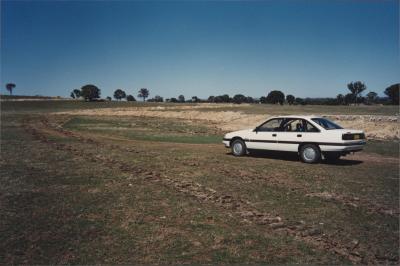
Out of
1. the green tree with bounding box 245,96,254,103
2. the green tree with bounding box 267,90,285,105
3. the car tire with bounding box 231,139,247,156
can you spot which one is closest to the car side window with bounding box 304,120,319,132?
the car tire with bounding box 231,139,247,156

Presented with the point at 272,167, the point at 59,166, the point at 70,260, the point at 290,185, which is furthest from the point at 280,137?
the point at 70,260

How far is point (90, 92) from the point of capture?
127 m

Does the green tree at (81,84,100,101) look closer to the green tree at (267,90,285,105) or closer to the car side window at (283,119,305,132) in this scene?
the green tree at (267,90,285,105)

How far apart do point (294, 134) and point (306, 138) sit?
478 mm

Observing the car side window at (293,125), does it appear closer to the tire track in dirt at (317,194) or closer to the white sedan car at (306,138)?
the white sedan car at (306,138)

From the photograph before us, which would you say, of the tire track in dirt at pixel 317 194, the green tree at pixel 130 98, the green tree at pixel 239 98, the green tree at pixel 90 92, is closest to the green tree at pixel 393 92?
the green tree at pixel 239 98

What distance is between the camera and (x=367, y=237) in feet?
18.8

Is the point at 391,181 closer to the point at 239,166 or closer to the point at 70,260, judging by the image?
the point at 239,166

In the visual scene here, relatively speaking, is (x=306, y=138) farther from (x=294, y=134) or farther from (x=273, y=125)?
(x=273, y=125)

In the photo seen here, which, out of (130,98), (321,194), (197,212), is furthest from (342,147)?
(130,98)

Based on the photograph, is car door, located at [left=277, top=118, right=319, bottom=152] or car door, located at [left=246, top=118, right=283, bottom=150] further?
car door, located at [left=246, top=118, right=283, bottom=150]

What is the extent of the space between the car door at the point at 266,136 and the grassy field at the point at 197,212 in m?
1.18

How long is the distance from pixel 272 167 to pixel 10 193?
7.49 meters

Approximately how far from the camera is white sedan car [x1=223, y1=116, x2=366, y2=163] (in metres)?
11.9
